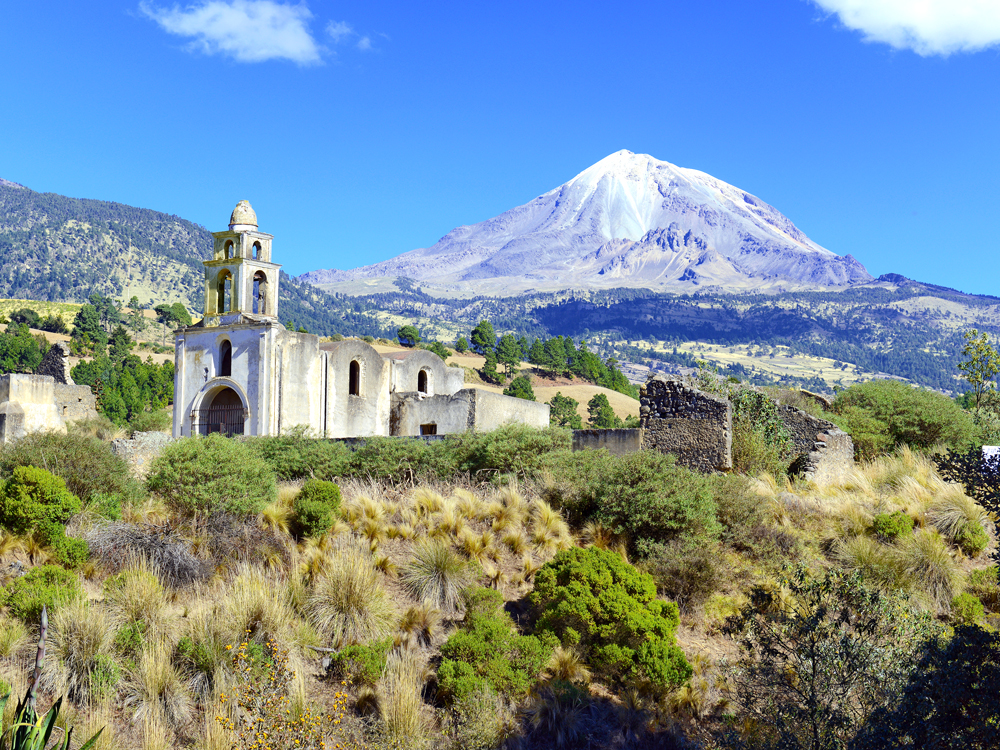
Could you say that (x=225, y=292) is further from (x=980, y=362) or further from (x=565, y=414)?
(x=565, y=414)

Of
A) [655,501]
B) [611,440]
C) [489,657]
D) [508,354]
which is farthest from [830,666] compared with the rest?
[508,354]

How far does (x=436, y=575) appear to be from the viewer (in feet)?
40.4

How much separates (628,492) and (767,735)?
5967 mm

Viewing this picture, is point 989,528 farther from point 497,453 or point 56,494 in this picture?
point 56,494

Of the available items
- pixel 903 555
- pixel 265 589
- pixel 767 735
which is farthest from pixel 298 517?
pixel 903 555

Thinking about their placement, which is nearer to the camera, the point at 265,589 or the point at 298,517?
the point at 265,589

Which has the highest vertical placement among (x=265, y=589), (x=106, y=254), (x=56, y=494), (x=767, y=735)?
(x=106, y=254)

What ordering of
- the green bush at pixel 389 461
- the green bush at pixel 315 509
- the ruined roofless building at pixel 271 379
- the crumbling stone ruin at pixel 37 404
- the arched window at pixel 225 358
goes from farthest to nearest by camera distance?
the arched window at pixel 225 358
the crumbling stone ruin at pixel 37 404
the ruined roofless building at pixel 271 379
the green bush at pixel 389 461
the green bush at pixel 315 509

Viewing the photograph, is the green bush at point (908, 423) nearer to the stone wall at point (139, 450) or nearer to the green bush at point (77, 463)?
the stone wall at point (139, 450)

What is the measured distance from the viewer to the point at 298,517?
13.8 meters

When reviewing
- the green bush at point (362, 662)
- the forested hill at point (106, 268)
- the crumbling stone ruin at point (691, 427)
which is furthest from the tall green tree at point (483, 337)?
the green bush at point (362, 662)

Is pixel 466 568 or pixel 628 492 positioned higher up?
pixel 628 492

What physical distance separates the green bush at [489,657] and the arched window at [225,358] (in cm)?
2128

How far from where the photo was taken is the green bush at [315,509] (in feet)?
44.5
